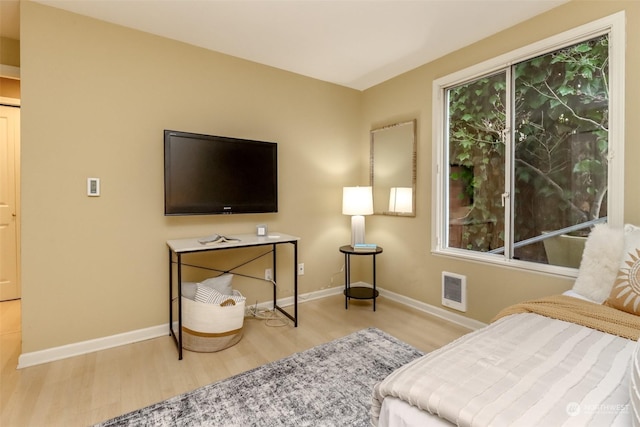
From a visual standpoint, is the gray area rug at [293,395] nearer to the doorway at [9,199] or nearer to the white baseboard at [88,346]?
the white baseboard at [88,346]

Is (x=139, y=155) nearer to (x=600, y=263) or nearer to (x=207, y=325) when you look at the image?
(x=207, y=325)

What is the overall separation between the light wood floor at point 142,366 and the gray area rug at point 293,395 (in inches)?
4.6

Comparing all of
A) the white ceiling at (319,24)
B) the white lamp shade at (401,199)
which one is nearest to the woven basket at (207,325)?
the white lamp shade at (401,199)

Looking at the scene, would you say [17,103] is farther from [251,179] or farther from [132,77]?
[251,179]

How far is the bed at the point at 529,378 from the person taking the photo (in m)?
0.81

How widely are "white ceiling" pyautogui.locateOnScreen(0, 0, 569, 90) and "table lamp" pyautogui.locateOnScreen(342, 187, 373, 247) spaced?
128 centimetres

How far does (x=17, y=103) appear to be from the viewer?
3.28 meters

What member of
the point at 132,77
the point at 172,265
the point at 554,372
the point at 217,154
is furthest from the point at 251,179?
the point at 554,372

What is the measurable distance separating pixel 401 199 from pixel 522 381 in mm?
2412

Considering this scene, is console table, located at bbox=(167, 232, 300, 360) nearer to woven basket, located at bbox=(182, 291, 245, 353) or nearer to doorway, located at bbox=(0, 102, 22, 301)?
woven basket, located at bbox=(182, 291, 245, 353)

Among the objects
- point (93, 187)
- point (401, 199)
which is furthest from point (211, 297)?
point (401, 199)

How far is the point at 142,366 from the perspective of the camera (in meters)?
2.10

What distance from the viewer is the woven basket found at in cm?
226

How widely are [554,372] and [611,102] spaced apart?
1.90m
